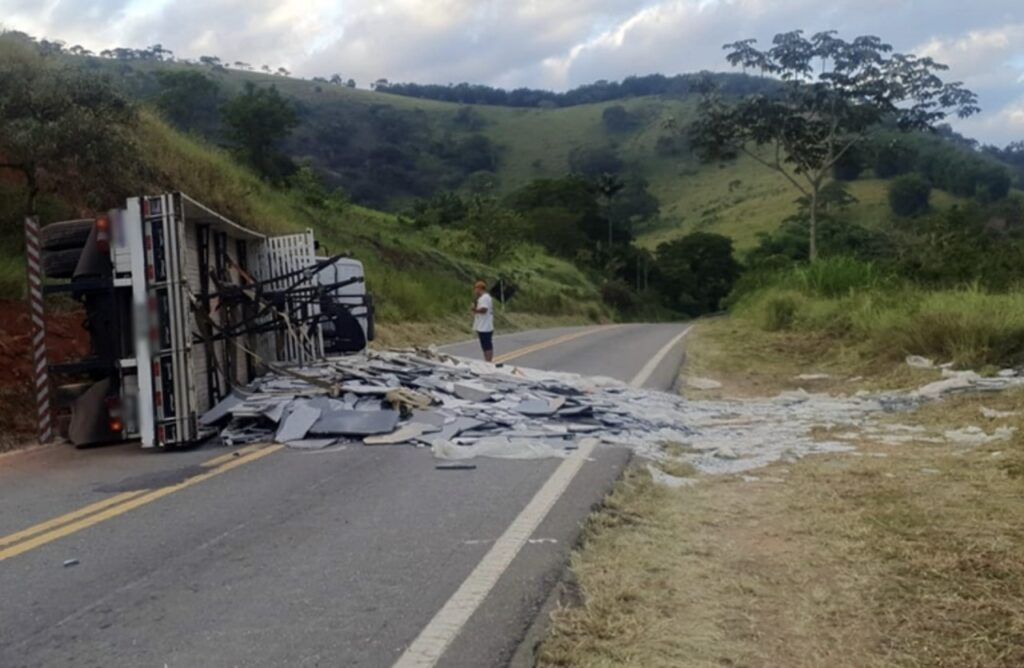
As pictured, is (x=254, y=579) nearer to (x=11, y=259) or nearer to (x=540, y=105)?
(x=11, y=259)

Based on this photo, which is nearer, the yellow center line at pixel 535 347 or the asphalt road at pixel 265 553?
the asphalt road at pixel 265 553

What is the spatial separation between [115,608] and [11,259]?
11.2m

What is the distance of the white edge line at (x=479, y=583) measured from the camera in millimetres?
4441

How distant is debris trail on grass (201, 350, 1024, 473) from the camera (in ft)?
30.0

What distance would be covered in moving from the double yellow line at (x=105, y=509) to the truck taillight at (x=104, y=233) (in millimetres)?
2290

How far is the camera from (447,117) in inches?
5271

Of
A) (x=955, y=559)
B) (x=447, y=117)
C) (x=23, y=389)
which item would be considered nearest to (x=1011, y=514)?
(x=955, y=559)

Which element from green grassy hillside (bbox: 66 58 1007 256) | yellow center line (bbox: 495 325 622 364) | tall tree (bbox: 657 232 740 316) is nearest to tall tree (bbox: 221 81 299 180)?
yellow center line (bbox: 495 325 622 364)

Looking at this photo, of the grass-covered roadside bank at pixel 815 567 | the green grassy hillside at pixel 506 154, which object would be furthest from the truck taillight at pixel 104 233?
the green grassy hillside at pixel 506 154

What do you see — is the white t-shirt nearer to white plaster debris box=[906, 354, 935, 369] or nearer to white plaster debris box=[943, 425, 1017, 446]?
white plaster debris box=[906, 354, 935, 369]

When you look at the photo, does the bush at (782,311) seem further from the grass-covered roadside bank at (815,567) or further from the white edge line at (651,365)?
the grass-covered roadside bank at (815,567)

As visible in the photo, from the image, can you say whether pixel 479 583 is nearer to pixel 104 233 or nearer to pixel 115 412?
pixel 115 412

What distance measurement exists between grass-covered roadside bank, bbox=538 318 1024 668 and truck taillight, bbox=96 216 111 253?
17.7 feet

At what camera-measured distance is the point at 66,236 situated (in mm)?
10383
